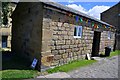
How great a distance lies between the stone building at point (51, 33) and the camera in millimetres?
7766

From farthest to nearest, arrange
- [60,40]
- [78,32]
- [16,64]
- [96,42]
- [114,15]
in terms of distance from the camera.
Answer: [114,15] → [96,42] → [78,32] → [16,64] → [60,40]

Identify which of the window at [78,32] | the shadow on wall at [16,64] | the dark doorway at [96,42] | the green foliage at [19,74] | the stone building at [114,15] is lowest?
the green foliage at [19,74]

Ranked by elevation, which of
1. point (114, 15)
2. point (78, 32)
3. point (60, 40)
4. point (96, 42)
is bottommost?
point (96, 42)

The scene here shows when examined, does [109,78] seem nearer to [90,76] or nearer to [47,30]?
[90,76]

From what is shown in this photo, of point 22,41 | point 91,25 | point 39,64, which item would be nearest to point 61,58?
point 39,64

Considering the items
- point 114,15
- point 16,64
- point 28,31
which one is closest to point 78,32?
point 28,31

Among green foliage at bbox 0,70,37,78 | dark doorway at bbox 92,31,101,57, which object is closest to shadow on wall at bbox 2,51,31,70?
green foliage at bbox 0,70,37,78

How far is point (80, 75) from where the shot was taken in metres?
7.40

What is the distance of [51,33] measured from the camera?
8.04 metres

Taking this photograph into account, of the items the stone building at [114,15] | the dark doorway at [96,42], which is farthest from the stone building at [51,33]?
the stone building at [114,15]

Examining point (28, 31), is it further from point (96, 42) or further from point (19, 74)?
point (96, 42)

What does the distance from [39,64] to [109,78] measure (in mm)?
3635

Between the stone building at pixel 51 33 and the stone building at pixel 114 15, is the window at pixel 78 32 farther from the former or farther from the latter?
the stone building at pixel 114 15

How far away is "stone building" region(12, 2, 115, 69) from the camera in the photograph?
7766mm
